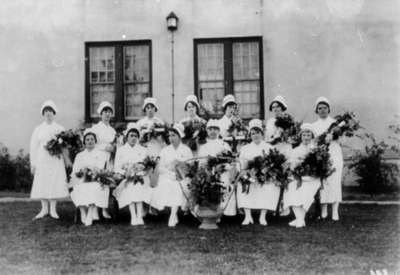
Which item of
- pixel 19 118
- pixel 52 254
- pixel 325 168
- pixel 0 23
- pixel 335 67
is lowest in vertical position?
pixel 52 254

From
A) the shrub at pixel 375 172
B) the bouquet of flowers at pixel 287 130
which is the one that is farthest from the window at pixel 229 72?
the bouquet of flowers at pixel 287 130

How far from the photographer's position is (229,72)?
1316 cm

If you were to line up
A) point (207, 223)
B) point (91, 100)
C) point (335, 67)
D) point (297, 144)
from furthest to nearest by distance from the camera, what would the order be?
point (91, 100) < point (335, 67) < point (297, 144) < point (207, 223)

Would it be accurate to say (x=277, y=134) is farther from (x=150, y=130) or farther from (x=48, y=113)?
(x=48, y=113)

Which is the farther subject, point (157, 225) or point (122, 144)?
point (122, 144)

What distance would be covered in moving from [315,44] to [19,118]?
25.2 ft

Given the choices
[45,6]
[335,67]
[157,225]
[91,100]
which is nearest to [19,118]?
[91,100]

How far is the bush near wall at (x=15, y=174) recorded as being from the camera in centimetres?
1296

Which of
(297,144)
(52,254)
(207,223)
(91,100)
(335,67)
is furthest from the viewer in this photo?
(91,100)

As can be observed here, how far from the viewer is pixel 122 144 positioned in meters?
9.02

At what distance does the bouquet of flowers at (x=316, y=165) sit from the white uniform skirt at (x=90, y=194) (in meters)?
2.93

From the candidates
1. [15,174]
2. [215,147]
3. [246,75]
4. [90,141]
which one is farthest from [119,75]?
[215,147]

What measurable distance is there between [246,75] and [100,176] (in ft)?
19.8

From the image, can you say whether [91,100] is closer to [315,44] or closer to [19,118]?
[19,118]
